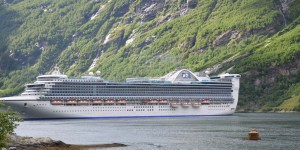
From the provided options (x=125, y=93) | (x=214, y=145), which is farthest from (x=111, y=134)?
(x=125, y=93)

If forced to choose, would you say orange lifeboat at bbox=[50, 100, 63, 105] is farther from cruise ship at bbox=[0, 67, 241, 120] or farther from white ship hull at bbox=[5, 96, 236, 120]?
white ship hull at bbox=[5, 96, 236, 120]

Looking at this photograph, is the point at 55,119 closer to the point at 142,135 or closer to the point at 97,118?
A: the point at 97,118

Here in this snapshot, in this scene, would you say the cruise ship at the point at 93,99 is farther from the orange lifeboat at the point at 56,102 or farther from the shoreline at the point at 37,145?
the shoreline at the point at 37,145

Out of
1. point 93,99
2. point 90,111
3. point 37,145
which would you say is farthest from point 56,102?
point 37,145

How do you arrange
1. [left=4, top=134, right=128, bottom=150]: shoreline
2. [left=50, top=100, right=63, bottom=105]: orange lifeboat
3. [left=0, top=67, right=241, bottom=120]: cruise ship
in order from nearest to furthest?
1. [left=4, top=134, right=128, bottom=150]: shoreline
2. [left=0, top=67, right=241, bottom=120]: cruise ship
3. [left=50, top=100, right=63, bottom=105]: orange lifeboat

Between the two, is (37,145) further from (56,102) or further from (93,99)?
(93,99)

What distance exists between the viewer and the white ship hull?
169 meters

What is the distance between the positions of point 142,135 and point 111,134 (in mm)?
6765

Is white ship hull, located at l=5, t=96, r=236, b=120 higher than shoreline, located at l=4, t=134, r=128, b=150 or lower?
lower

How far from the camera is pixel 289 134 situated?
10550cm

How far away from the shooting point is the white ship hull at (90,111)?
169 metres

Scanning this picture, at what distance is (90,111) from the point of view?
179 meters

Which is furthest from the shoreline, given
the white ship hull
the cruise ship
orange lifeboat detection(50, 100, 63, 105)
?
orange lifeboat detection(50, 100, 63, 105)

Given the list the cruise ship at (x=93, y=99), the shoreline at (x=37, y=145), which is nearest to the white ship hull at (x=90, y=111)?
the cruise ship at (x=93, y=99)
